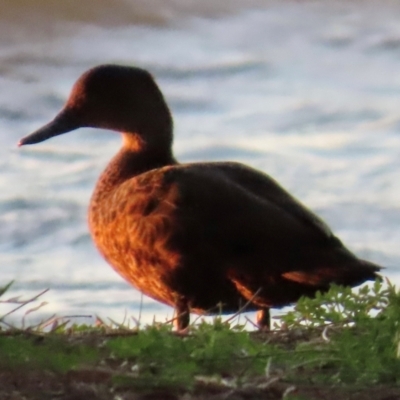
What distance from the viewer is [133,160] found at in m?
8.37

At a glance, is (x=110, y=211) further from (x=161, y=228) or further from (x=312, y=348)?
(x=312, y=348)

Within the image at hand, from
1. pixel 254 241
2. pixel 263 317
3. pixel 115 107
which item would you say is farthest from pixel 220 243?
pixel 115 107

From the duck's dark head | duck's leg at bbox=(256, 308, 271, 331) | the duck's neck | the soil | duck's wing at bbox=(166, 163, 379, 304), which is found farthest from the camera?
the duck's dark head

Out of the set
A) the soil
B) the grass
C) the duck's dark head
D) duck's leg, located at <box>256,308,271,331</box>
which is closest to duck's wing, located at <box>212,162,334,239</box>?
duck's leg, located at <box>256,308,271,331</box>

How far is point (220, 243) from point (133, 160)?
6.15ft

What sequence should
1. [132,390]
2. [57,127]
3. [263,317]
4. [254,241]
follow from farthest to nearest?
[57,127], [263,317], [254,241], [132,390]

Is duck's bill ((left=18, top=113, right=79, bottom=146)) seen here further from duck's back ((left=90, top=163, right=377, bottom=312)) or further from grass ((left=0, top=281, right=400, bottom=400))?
grass ((left=0, top=281, right=400, bottom=400))

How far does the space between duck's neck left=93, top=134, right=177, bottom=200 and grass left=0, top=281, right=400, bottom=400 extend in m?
3.64

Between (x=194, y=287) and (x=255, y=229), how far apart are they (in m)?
0.47

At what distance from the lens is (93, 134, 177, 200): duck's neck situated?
8.07 m

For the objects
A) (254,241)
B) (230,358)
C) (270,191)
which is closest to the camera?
(230,358)

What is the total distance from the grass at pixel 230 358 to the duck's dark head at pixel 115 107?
163 inches

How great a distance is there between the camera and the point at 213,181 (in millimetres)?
6734

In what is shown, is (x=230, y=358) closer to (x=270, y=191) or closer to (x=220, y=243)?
(x=220, y=243)
